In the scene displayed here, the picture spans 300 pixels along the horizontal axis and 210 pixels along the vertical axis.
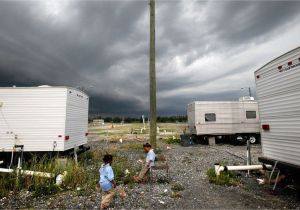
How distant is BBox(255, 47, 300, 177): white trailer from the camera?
7.12 metres

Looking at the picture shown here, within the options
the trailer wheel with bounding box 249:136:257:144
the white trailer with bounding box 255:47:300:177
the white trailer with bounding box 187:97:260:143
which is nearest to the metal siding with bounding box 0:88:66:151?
the white trailer with bounding box 255:47:300:177

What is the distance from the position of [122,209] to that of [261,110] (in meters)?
5.40

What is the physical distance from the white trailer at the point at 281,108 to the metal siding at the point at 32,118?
311 inches

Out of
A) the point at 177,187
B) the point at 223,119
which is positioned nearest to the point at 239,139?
the point at 223,119

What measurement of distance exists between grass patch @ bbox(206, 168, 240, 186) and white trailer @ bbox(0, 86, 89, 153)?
6.12 metres

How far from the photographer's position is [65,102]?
11852 mm

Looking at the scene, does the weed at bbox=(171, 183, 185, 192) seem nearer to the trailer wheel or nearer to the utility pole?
the utility pole

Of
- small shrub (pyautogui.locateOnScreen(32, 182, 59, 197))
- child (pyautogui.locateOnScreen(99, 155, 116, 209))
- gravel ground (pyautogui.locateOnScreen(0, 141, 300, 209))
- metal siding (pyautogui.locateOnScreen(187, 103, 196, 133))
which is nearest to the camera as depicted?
child (pyautogui.locateOnScreen(99, 155, 116, 209))

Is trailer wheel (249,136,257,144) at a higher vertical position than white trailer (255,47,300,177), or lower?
lower

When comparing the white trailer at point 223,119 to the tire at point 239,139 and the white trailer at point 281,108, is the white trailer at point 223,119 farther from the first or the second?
the white trailer at point 281,108

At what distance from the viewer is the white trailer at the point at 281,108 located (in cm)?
712

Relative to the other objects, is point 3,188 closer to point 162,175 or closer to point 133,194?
point 133,194

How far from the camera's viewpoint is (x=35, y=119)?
1173 centimetres

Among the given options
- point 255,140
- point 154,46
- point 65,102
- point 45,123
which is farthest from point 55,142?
point 255,140
